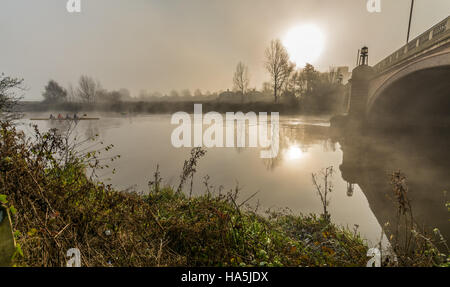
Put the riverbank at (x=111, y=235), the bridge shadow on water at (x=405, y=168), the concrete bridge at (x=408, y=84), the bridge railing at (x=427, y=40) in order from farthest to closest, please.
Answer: the concrete bridge at (x=408, y=84) < the bridge railing at (x=427, y=40) < the bridge shadow on water at (x=405, y=168) < the riverbank at (x=111, y=235)

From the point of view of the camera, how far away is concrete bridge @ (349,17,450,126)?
34.7 feet

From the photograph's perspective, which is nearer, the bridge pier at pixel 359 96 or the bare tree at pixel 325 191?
the bare tree at pixel 325 191

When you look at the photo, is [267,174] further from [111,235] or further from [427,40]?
[427,40]

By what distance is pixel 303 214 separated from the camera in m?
6.48

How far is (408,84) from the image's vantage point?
15891mm

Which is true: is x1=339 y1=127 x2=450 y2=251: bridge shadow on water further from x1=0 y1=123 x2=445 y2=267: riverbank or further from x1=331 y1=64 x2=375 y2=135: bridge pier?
x1=0 y1=123 x2=445 y2=267: riverbank

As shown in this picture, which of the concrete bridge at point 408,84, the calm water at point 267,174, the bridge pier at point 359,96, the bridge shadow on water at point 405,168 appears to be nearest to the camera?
the bridge shadow on water at point 405,168

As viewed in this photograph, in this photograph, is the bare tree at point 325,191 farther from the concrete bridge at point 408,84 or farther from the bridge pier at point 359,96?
the bridge pier at point 359,96

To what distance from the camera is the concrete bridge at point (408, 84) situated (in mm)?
10562

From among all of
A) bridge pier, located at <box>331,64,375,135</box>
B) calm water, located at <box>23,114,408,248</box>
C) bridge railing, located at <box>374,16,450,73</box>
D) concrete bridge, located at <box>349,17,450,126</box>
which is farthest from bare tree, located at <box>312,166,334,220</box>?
bridge pier, located at <box>331,64,375,135</box>

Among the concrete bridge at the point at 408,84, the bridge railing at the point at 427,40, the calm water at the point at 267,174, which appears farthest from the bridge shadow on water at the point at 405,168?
the bridge railing at the point at 427,40

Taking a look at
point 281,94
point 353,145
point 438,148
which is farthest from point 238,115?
point 438,148

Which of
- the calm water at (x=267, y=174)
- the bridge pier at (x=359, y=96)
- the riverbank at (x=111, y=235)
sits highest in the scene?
the bridge pier at (x=359, y=96)

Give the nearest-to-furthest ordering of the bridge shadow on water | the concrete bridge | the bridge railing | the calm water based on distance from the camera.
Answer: the bridge shadow on water
the calm water
the bridge railing
the concrete bridge
